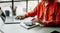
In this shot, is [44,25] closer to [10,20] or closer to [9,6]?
[10,20]

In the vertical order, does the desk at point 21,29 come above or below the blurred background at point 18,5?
below

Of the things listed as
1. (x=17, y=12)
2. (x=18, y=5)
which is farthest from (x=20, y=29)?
(x=18, y=5)

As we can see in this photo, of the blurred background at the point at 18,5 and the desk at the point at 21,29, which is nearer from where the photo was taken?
the desk at the point at 21,29

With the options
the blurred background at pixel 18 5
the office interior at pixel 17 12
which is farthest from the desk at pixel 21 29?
the blurred background at pixel 18 5

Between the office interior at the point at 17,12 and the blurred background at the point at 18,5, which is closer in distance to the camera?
the office interior at the point at 17,12

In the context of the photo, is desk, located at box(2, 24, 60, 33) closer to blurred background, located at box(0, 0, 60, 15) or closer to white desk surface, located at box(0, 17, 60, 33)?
white desk surface, located at box(0, 17, 60, 33)

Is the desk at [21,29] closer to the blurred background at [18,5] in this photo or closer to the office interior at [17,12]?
the office interior at [17,12]

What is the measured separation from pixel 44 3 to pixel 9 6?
3.31 feet

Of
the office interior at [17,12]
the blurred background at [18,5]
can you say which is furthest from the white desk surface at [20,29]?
the blurred background at [18,5]

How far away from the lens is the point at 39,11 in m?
2.53

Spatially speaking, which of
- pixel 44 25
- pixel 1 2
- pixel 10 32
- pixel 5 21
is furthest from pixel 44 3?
pixel 1 2

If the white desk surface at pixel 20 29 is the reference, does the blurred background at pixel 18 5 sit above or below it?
above

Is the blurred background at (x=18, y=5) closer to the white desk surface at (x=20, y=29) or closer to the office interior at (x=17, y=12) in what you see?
the office interior at (x=17, y=12)

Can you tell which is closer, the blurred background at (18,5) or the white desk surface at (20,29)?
the white desk surface at (20,29)
